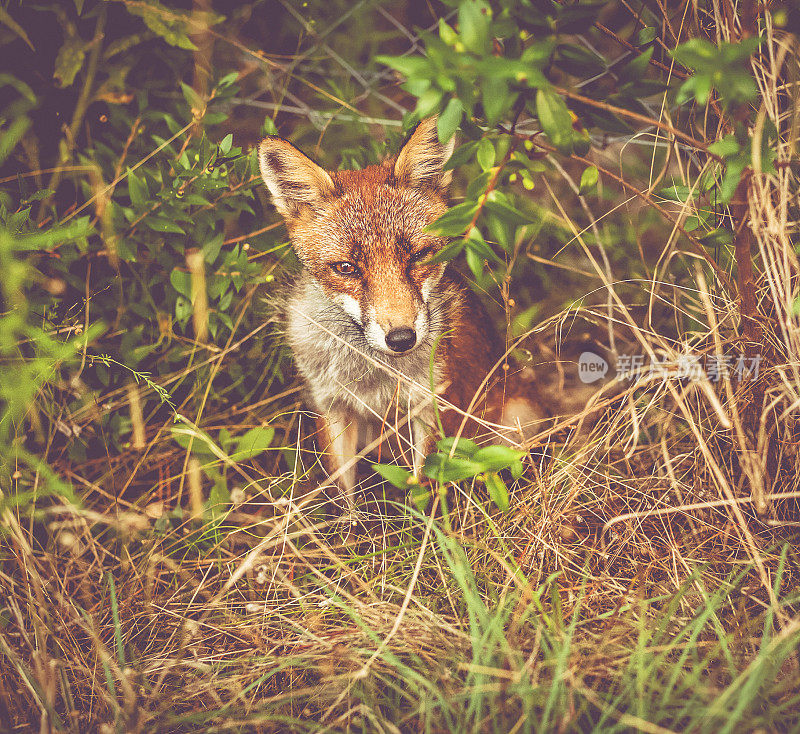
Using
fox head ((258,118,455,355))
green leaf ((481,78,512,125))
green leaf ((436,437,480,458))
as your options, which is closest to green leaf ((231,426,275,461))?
fox head ((258,118,455,355))

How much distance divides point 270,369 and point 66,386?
38.6 inches

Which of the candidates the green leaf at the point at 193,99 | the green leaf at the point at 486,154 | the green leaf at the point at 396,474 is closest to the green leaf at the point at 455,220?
the green leaf at the point at 486,154

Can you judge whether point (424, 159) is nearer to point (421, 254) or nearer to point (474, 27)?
point (421, 254)

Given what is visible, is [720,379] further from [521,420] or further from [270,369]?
[270,369]

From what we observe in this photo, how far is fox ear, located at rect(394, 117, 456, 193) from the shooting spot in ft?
8.07

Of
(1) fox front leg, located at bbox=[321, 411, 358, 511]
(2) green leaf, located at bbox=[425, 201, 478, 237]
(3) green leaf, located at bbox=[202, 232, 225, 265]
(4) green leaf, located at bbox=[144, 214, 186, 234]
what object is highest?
(2) green leaf, located at bbox=[425, 201, 478, 237]

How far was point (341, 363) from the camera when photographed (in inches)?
114

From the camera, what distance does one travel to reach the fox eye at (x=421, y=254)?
254 cm

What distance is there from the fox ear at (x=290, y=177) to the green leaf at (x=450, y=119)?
102cm

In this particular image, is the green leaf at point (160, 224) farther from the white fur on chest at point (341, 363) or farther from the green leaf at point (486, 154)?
the green leaf at point (486, 154)

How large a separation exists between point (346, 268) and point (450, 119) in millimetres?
1051
